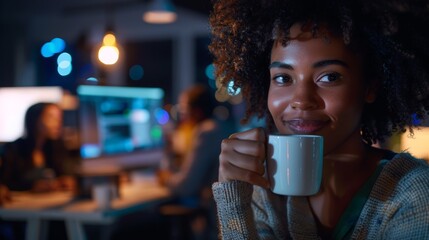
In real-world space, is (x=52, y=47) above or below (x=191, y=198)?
above

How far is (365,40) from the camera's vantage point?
44.5 inches

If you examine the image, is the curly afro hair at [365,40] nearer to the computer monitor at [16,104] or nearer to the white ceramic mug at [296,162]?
the white ceramic mug at [296,162]

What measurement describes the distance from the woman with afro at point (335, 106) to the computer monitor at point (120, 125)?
2080mm

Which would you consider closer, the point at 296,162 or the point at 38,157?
the point at 296,162

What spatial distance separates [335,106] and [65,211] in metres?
1.97

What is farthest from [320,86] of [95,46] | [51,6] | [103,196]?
[51,6]

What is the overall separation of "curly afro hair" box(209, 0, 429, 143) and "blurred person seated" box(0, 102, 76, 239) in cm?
211

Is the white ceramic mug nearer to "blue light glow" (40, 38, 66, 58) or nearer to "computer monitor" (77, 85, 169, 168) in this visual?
"computer monitor" (77, 85, 169, 168)

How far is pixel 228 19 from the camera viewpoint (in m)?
1.21

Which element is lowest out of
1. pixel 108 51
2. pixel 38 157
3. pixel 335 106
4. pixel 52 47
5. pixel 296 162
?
pixel 38 157

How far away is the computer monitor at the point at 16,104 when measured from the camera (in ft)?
10.1

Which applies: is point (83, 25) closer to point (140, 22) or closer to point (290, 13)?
point (140, 22)

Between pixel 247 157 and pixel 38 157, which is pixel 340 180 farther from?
pixel 38 157

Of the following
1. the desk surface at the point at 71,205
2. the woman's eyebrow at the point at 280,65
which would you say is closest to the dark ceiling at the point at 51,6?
the desk surface at the point at 71,205
